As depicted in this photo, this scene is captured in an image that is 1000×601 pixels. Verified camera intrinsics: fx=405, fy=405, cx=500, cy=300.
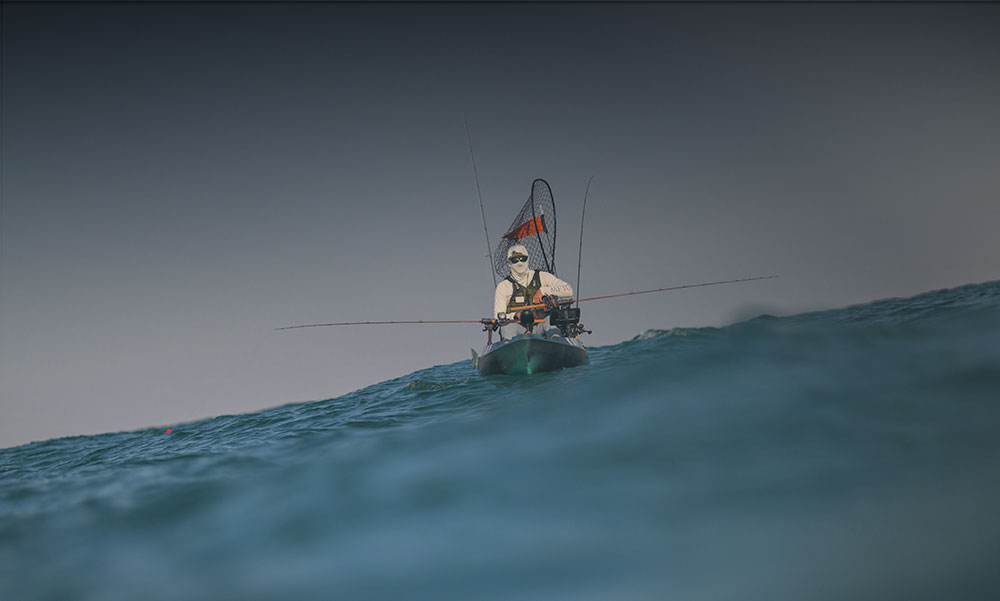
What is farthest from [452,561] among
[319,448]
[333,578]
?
[319,448]

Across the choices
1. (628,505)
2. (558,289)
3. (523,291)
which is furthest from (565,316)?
(628,505)

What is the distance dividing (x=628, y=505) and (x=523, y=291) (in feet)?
26.8

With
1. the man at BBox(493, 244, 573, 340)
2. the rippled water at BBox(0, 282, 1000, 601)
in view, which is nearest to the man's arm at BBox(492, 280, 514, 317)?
the man at BBox(493, 244, 573, 340)

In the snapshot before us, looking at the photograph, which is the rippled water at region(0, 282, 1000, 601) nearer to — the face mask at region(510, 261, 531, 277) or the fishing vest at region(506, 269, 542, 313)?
the fishing vest at region(506, 269, 542, 313)

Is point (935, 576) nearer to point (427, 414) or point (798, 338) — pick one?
point (798, 338)

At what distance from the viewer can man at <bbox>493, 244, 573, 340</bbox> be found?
35.5ft

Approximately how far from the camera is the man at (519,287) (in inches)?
426

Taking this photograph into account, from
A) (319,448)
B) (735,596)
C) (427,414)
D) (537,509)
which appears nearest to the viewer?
(735,596)

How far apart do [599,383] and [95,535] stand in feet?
18.3

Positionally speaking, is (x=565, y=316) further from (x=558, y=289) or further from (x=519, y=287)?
(x=519, y=287)

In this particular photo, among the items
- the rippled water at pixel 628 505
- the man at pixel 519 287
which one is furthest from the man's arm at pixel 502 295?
the rippled water at pixel 628 505

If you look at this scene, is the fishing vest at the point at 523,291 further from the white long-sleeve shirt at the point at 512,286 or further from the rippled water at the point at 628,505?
the rippled water at the point at 628,505

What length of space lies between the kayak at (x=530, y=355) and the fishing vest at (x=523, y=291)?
82.2 inches

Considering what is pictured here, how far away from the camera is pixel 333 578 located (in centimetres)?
294
